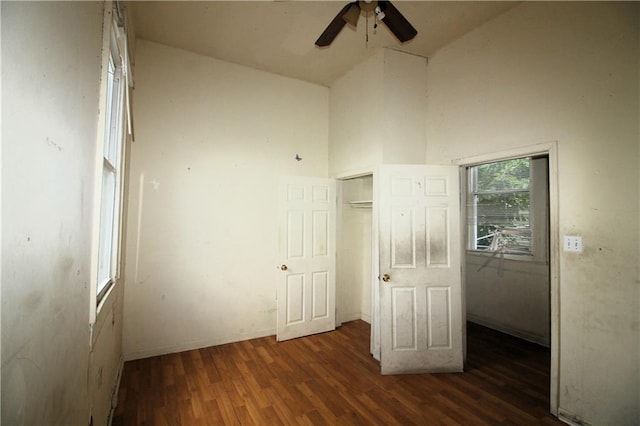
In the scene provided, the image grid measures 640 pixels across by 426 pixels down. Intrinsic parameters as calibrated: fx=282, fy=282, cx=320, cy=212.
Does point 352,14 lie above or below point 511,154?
above

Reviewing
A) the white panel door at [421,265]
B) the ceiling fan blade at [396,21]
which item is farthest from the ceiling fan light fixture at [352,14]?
A: the white panel door at [421,265]

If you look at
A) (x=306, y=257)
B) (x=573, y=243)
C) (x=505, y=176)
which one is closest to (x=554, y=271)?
(x=573, y=243)

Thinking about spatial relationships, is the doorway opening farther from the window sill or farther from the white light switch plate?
the white light switch plate

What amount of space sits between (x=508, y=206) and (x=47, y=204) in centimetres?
483

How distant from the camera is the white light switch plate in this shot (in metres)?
2.09

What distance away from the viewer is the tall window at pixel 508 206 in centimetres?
378

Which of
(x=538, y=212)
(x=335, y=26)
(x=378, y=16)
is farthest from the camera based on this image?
(x=538, y=212)

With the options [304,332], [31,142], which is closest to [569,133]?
[31,142]

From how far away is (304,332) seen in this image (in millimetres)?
3596

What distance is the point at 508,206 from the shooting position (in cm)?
411

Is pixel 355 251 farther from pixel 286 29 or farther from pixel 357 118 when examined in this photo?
pixel 286 29

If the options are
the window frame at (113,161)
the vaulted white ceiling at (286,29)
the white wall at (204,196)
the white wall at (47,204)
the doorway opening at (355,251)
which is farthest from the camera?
the doorway opening at (355,251)

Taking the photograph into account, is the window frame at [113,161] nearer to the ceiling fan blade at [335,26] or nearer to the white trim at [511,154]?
the ceiling fan blade at [335,26]

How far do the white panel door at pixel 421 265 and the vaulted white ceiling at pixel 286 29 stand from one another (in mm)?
1382
